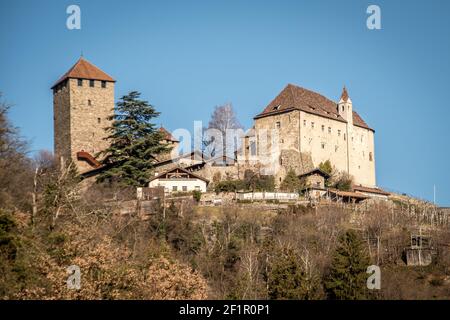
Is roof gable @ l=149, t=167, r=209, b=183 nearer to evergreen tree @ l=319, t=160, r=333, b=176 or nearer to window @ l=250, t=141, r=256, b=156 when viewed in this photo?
window @ l=250, t=141, r=256, b=156

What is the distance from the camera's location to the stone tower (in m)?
68.2

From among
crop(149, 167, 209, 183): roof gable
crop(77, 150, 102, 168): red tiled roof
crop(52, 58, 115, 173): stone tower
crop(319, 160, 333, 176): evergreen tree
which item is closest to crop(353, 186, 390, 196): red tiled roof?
crop(319, 160, 333, 176): evergreen tree

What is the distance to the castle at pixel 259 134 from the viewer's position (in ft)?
214

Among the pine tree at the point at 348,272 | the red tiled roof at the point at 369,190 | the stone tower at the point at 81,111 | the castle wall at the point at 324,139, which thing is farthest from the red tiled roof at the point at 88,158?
the pine tree at the point at 348,272

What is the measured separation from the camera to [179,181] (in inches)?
2395

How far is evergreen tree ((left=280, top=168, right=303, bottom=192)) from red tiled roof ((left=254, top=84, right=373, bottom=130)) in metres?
6.68

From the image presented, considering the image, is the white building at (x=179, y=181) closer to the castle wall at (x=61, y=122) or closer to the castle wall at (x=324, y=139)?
the castle wall at (x=324, y=139)

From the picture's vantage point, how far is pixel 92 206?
169ft

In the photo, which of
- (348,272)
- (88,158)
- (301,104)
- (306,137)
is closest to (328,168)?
(306,137)

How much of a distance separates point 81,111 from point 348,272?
34.2 meters

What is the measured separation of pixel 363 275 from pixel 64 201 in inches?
589

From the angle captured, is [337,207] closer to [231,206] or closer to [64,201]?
[231,206]

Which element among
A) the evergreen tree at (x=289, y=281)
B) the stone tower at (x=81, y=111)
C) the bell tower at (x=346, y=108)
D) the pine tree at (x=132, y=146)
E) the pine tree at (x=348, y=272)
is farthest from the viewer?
the bell tower at (x=346, y=108)

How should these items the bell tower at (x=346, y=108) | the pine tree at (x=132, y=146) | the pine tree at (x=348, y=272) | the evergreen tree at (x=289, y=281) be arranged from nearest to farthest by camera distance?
the evergreen tree at (x=289, y=281)
the pine tree at (x=348, y=272)
the pine tree at (x=132, y=146)
the bell tower at (x=346, y=108)
